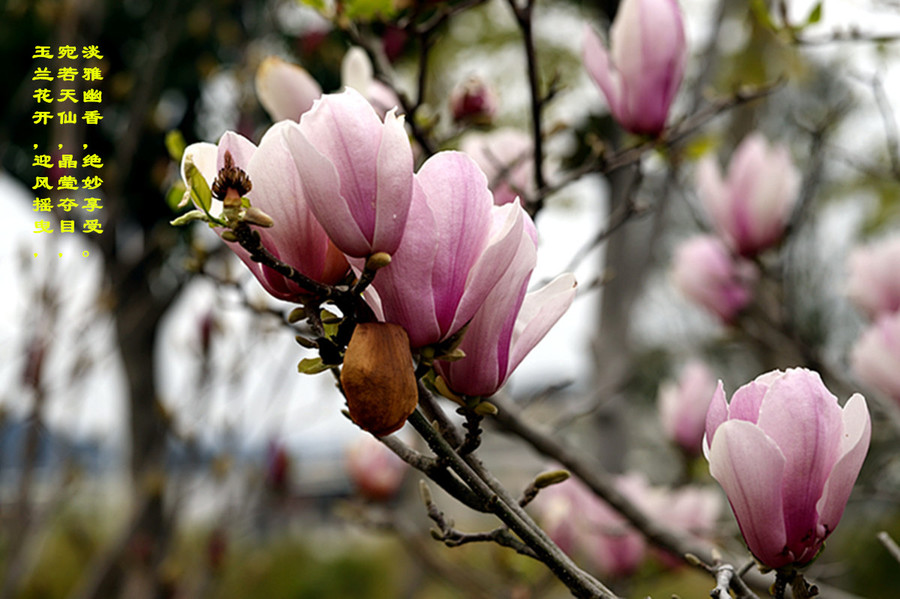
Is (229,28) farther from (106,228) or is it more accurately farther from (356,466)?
(356,466)

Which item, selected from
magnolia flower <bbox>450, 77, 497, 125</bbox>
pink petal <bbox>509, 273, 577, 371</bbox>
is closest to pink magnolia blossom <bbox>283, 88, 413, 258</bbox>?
pink petal <bbox>509, 273, 577, 371</bbox>

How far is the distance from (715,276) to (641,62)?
2.18ft

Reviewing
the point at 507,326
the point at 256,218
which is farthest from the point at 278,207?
the point at 507,326

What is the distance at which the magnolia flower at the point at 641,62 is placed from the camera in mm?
792

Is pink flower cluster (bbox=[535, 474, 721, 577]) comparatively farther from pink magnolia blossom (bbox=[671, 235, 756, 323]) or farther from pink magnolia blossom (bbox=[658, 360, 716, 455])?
pink magnolia blossom (bbox=[671, 235, 756, 323])

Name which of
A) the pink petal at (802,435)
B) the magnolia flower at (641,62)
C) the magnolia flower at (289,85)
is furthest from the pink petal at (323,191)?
the magnolia flower at (641,62)

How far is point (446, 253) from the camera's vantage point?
1.28ft

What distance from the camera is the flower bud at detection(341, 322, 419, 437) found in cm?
36

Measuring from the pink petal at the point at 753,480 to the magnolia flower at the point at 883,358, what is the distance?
0.52m

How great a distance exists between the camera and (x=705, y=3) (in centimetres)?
A: 399

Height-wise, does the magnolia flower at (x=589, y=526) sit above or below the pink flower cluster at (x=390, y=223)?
below

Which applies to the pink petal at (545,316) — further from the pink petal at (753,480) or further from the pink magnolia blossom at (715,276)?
the pink magnolia blossom at (715,276)

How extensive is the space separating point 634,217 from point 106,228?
130 centimetres

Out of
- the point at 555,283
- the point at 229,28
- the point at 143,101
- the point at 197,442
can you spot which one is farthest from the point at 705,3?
the point at 555,283
